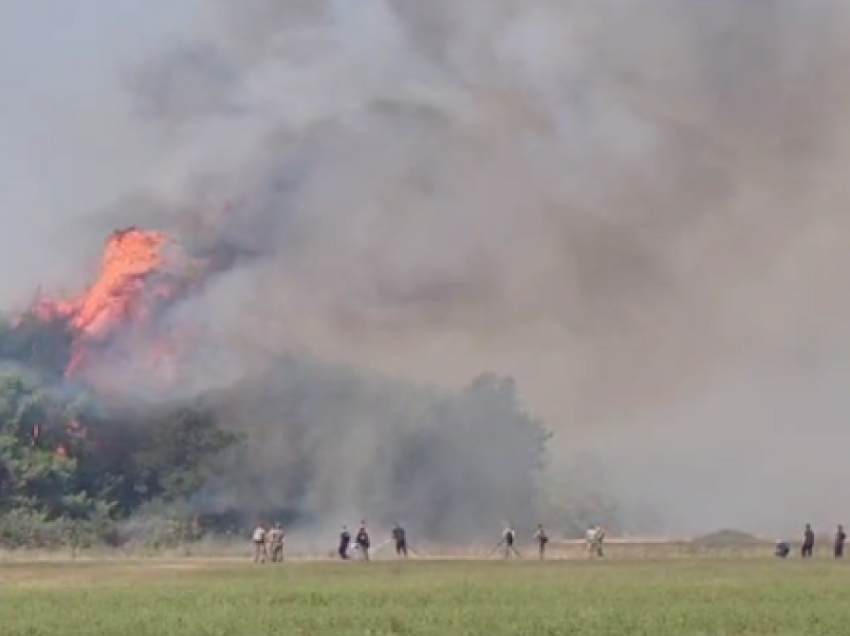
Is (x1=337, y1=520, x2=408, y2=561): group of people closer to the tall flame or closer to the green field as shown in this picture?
the green field

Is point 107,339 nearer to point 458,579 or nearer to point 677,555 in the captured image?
point 677,555

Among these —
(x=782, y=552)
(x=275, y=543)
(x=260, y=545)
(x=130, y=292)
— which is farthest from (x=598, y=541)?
(x=130, y=292)

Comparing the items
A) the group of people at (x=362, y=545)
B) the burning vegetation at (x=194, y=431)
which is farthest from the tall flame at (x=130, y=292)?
the group of people at (x=362, y=545)

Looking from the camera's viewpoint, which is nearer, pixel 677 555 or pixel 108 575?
pixel 108 575

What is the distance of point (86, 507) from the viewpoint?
3912 inches

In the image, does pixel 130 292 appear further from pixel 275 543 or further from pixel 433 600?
pixel 433 600

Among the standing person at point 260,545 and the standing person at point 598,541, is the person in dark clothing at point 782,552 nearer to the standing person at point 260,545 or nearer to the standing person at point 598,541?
the standing person at point 598,541

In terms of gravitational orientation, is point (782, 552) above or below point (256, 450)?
below

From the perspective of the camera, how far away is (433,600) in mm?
45625

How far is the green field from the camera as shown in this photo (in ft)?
125

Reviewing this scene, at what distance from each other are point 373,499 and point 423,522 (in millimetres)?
3945

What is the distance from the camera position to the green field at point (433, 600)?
1506 inches

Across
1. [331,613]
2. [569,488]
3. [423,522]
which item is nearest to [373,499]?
[423,522]

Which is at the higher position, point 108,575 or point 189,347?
point 189,347
